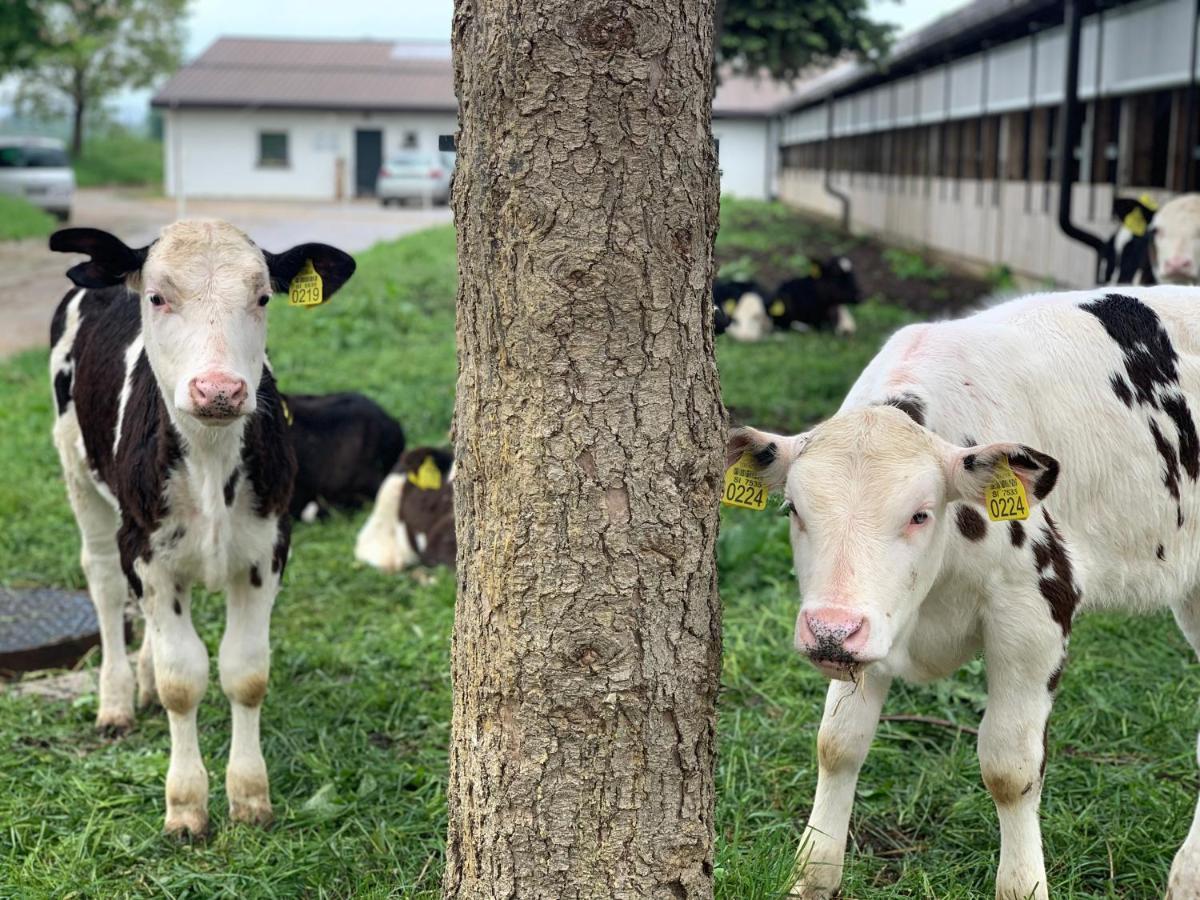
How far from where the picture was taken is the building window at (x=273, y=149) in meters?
49.6

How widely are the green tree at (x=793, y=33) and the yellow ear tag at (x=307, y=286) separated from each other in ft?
35.4

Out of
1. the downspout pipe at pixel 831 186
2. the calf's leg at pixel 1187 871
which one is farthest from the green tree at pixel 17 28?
the calf's leg at pixel 1187 871

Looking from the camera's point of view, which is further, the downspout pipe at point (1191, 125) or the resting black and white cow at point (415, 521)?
the downspout pipe at point (1191, 125)

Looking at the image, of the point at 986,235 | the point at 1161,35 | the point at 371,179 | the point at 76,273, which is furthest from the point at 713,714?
the point at 371,179

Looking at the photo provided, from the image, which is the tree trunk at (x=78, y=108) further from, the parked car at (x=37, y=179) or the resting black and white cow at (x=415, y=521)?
the resting black and white cow at (x=415, y=521)

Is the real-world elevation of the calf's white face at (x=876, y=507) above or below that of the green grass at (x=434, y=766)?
above

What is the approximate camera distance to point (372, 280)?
18.4m

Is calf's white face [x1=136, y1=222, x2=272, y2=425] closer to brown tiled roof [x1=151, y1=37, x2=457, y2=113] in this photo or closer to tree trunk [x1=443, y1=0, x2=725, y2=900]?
tree trunk [x1=443, y1=0, x2=725, y2=900]

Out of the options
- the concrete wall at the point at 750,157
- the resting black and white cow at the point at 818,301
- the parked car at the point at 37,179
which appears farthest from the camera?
the concrete wall at the point at 750,157

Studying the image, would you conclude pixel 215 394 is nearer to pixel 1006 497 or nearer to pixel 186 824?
pixel 186 824

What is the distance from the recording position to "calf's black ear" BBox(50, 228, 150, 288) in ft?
14.4

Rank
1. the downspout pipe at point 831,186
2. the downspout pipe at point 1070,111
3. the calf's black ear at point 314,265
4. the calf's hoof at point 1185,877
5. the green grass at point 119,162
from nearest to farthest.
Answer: the calf's hoof at point 1185,877
the calf's black ear at point 314,265
the downspout pipe at point 1070,111
the downspout pipe at point 831,186
the green grass at point 119,162

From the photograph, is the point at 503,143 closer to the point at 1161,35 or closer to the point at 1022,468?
the point at 1022,468

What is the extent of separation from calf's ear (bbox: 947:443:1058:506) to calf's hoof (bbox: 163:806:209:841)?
8.28 ft
